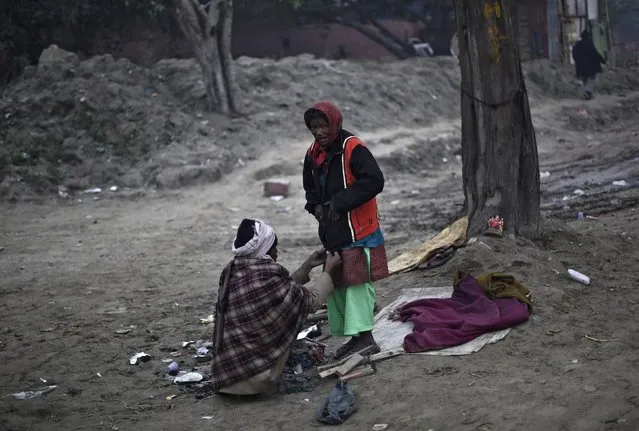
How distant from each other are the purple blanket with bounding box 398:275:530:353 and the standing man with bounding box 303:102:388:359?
0.37 metres

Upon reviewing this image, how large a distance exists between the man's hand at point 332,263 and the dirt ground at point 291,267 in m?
0.70

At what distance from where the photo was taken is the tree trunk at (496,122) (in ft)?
22.2

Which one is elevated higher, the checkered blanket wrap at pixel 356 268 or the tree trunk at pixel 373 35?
the tree trunk at pixel 373 35

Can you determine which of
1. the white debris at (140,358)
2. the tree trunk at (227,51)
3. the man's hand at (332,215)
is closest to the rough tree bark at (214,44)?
the tree trunk at (227,51)

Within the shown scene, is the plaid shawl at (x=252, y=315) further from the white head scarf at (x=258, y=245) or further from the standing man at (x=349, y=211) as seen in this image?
the standing man at (x=349, y=211)

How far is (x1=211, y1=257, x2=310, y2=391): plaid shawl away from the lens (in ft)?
16.8

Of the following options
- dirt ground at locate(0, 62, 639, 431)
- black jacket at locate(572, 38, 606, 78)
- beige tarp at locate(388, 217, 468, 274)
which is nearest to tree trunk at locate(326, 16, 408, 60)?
black jacket at locate(572, 38, 606, 78)

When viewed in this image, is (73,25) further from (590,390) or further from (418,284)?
(590,390)

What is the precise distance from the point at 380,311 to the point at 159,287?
3044mm

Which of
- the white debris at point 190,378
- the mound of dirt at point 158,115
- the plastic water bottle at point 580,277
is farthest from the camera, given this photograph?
the mound of dirt at point 158,115

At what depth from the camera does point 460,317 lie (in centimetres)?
556

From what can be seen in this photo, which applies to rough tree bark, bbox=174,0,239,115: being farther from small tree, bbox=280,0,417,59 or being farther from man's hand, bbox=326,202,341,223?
man's hand, bbox=326,202,341,223

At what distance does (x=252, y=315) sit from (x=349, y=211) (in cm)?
91

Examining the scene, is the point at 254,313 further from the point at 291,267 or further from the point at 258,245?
the point at 291,267
